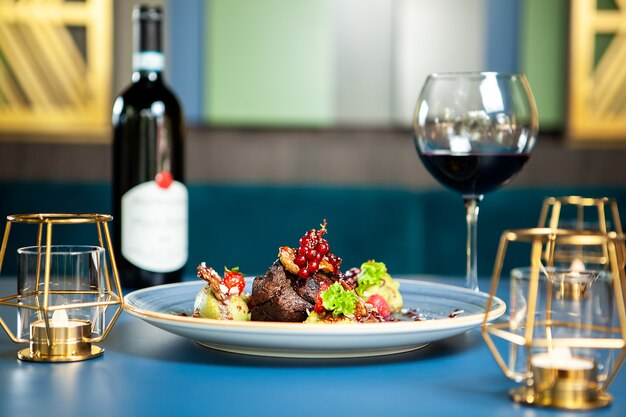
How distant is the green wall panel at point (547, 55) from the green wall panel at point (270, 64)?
63 centimetres

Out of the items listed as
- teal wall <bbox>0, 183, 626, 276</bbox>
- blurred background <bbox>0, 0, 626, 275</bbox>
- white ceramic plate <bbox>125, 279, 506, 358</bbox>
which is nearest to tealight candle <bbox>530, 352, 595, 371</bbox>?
white ceramic plate <bbox>125, 279, 506, 358</bbox>

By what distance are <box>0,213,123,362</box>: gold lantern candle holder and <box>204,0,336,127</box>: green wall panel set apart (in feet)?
6.69

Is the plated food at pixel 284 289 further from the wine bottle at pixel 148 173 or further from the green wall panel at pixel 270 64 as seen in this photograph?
the green wall panel at pixel 270 64

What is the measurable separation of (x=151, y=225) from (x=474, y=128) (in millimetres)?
479

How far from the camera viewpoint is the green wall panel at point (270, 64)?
283 centimetres

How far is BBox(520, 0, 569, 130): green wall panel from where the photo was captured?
2.86 m

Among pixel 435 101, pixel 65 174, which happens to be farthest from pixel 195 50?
pixel 435 101

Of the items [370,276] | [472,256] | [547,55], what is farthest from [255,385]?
[547,55]

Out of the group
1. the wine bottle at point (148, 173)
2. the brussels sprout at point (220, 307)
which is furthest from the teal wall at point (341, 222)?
the brussels sprout at point (220, 307)

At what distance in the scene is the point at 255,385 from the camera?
702 mm

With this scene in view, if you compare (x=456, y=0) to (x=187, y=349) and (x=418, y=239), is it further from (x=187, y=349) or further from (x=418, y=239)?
(x=187, y=349)

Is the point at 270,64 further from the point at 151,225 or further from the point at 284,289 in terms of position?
the point at 284,289

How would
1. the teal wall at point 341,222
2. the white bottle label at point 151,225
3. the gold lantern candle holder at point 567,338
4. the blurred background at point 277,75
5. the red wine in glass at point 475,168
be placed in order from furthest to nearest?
1. the blurred background at point 277,75
2. the teal wall at point 341,222
3. the white bottle label at point 151,225
4. the red wine in glass at point 475,168
5. the gold lantern candle holder at point 567,338

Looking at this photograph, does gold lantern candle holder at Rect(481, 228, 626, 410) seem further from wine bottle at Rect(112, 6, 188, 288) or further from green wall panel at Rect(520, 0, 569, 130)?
green wall panel at Rect(520, 0, 569, 130)
